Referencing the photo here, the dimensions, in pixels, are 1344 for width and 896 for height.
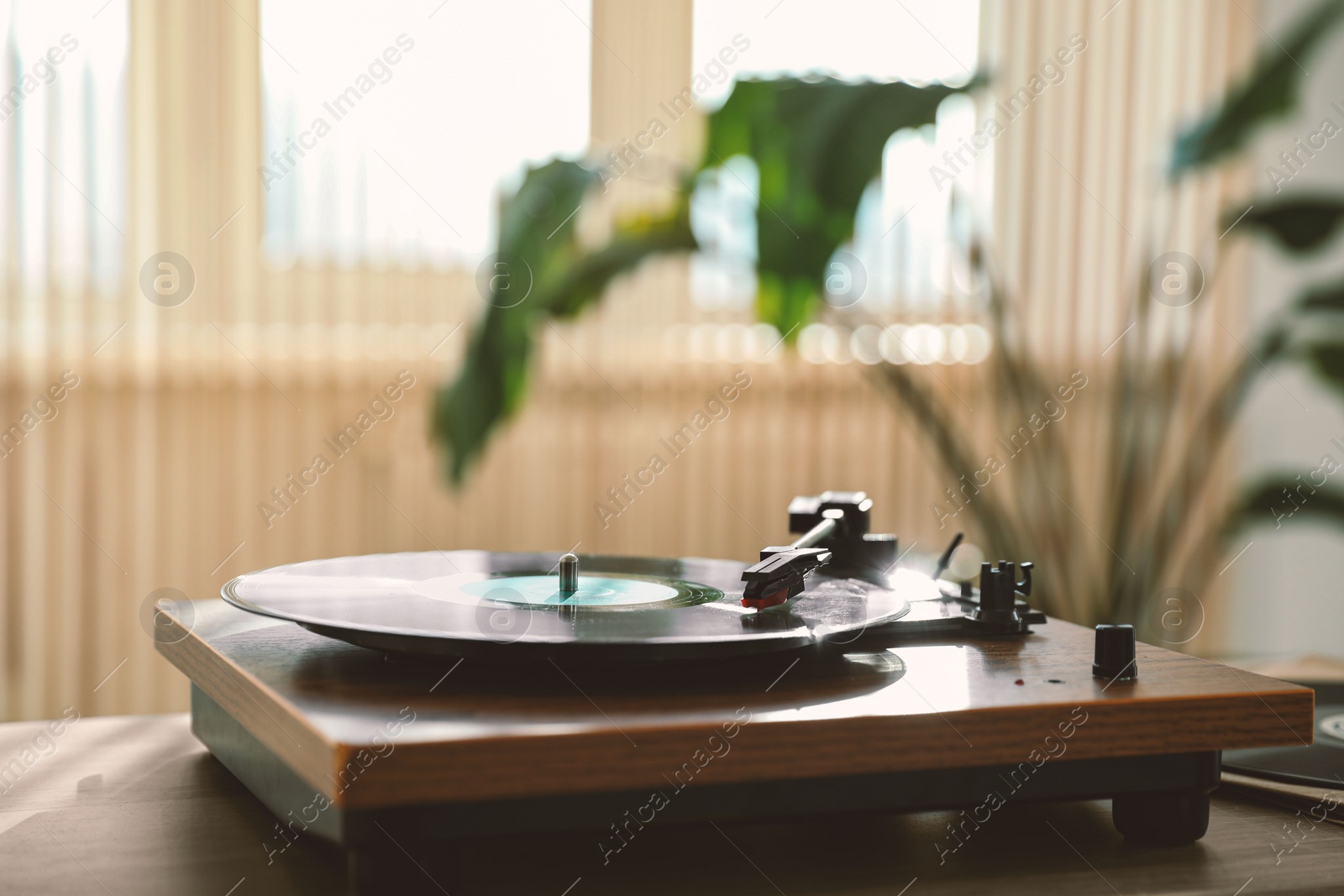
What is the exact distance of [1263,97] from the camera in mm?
1872

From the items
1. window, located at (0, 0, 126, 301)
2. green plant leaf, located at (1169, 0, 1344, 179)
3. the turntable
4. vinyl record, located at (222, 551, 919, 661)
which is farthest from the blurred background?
the turntable

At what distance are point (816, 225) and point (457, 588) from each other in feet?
3.28

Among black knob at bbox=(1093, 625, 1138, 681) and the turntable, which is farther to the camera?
black knob at bbox=(1093, 625, 1138, 681)

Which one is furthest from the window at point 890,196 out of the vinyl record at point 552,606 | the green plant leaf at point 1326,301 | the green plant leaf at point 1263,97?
the vinyl record at point 552,606

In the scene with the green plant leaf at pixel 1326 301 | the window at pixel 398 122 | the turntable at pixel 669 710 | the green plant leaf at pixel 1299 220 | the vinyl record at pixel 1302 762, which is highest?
the window at pixel 398 122

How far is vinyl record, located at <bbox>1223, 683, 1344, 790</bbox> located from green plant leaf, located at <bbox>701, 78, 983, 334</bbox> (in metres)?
0.94

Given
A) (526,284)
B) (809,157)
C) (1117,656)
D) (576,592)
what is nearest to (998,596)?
(1117,656)

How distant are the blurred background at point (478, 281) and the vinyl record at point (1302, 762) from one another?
98 cm

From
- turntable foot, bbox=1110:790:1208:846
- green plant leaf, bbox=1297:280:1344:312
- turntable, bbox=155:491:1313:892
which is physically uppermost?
green plant leaf, bbox=1297:280:1344:312

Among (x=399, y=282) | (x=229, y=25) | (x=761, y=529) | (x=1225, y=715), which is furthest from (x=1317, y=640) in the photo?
(x=229, y=25)

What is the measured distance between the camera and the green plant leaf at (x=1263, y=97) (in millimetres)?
1854

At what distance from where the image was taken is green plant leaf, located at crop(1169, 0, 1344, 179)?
1.85 metres

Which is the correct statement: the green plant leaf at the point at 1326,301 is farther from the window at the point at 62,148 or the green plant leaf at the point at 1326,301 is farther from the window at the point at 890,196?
the window at the point at 62,148

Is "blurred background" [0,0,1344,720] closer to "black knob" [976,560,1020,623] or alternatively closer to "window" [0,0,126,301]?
"window" [0,0,126,301]
